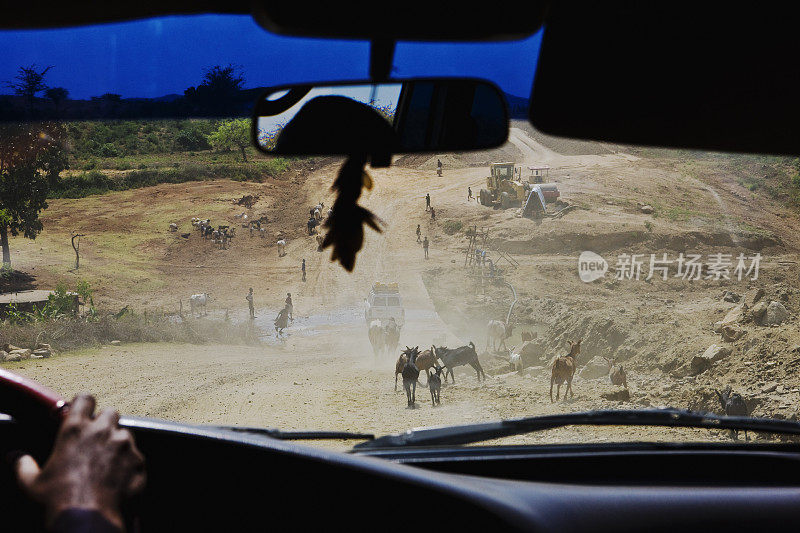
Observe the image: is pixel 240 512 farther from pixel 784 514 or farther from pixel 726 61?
pixel 726 61

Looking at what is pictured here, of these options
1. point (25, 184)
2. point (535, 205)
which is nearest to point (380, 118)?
point (25, 184)

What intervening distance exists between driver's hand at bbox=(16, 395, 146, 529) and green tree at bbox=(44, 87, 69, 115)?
6.44ft

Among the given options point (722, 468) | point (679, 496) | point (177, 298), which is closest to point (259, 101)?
point (679, 496)

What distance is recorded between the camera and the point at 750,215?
1973cm

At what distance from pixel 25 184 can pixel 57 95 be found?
34.7 feet

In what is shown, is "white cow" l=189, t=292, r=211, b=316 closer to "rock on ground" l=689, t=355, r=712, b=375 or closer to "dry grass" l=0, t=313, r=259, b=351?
"dry grass" l=0, t=313, r=259, b=351

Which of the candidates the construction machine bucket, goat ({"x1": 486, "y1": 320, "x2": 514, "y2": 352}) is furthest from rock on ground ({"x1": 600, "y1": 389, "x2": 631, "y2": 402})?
the construction machine bucket

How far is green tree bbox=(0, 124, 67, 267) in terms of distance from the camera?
1087 cm

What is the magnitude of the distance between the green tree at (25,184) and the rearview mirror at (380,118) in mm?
9382

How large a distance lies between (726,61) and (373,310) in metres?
12.4

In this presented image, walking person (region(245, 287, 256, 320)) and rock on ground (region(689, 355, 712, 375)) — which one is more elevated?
rock on ground (region(689, 355, 712, 375))

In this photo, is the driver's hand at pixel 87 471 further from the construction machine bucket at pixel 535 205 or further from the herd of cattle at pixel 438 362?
the construction machine bucket at pixel 535 205

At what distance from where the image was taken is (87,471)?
1.28 m

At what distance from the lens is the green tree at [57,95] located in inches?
118
